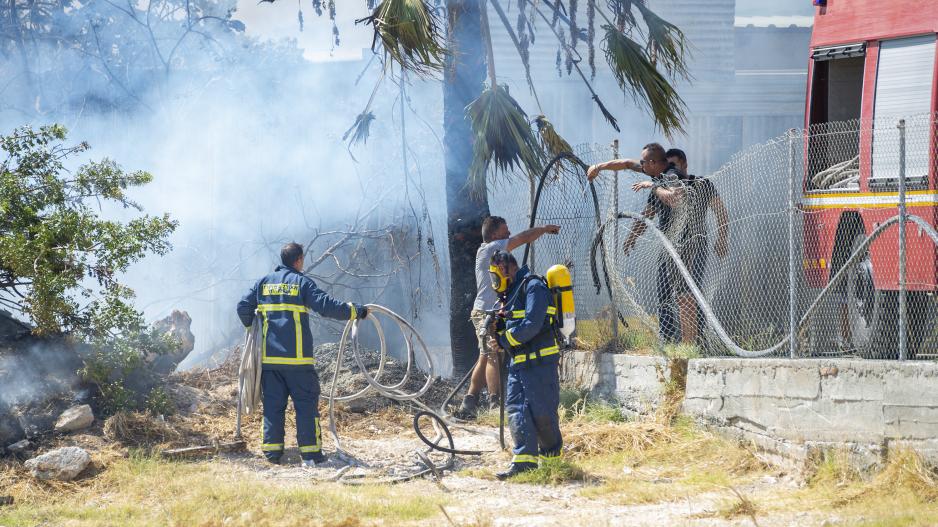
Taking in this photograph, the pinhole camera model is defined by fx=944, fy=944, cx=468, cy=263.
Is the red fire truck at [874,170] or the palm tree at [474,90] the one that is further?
the palm tree at [474,90]

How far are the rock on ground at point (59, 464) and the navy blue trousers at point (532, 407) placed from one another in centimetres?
287

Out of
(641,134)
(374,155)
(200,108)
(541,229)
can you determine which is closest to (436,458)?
(541,229)

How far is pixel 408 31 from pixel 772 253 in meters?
3.59

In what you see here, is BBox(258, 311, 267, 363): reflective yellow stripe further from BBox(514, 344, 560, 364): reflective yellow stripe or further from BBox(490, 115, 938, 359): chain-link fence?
BBox(490, 115, 938, 359): chain-link fence

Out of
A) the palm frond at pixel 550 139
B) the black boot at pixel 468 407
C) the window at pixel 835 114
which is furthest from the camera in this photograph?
the palm frond at pixel 550 139

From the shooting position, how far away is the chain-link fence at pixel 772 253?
6.35 metres

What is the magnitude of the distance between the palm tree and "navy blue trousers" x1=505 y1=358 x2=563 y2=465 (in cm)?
311

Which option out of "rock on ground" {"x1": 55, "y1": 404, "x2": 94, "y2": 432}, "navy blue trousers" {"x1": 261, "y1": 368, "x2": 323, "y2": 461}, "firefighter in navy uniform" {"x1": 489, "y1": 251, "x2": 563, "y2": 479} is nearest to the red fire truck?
"firefighter in navy uniform" {"x1": 489, "y1": 251, "x2": 563, "y2": 479}

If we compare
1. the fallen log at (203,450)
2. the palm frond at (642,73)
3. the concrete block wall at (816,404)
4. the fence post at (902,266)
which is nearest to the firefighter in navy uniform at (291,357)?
the fallen log at (203,450)

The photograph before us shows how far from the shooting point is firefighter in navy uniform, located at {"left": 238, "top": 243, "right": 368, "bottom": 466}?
6.91 meters

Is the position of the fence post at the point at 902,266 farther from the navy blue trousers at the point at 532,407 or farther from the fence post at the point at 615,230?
the fence post at the point at 615,230

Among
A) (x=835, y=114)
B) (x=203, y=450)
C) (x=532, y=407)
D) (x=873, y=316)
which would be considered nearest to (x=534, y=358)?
(x=532, y=407)

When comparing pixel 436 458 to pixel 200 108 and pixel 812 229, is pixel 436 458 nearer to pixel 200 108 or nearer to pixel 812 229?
pixel 812 229

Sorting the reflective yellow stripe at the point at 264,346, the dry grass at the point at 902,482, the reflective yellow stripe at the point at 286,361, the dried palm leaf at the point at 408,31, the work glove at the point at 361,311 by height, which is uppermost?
the dried palm leaf at the point at 408,31
